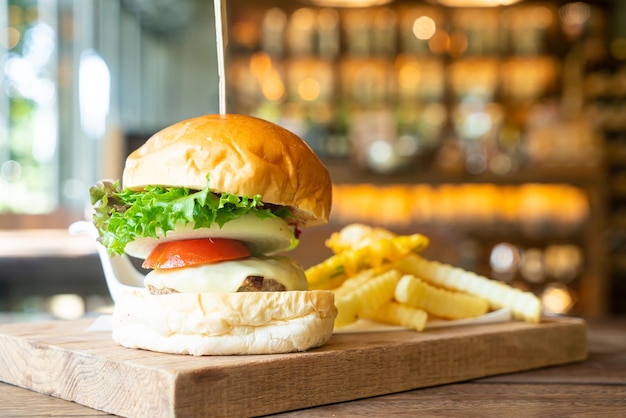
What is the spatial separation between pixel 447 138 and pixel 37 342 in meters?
6.83

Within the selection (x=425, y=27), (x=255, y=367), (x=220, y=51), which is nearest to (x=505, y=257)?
(x=425, y=27)

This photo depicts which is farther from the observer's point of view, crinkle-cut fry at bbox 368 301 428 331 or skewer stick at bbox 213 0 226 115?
crinkle-cut fry at bbox 368 301 428 331

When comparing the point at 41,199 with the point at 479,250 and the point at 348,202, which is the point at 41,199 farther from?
the point at 479,250

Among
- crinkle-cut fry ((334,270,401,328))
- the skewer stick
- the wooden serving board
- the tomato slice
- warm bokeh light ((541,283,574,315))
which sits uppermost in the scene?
the skewer stick

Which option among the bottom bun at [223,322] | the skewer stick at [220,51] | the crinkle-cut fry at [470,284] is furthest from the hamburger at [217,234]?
the crinkle-cut fry at [470,284]

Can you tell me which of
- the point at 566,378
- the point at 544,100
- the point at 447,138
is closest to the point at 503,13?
the point at 544,100

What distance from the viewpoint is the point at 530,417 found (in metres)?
1.17

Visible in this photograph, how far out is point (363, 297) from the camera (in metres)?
1.57

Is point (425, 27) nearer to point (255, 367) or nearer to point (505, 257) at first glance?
point (505, 257)

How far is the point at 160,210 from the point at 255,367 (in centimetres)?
29

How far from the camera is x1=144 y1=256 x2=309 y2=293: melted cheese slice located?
4.32 feet

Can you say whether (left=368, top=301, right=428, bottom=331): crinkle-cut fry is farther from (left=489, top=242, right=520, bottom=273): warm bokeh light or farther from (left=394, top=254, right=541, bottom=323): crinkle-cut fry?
(left=489, top=242, right=520, bottom=273): warm bokeh light

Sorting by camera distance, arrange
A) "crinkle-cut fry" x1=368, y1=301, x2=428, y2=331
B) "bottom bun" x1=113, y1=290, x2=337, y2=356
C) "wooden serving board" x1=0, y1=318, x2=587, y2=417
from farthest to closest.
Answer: "crinkle-cut fry" x1=368, y1=301, x2=428, y2=331 → "bottom bun" x1=113, y1=290, x2=337, y2=356 → "wooden serving board" x1=0, y1=318, x2=587, y2=417

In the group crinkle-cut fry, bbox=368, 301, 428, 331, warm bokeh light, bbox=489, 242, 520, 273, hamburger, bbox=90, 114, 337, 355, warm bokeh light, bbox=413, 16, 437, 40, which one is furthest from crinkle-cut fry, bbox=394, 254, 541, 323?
warm bokeh light, bbox=413, 16, 437, 40
